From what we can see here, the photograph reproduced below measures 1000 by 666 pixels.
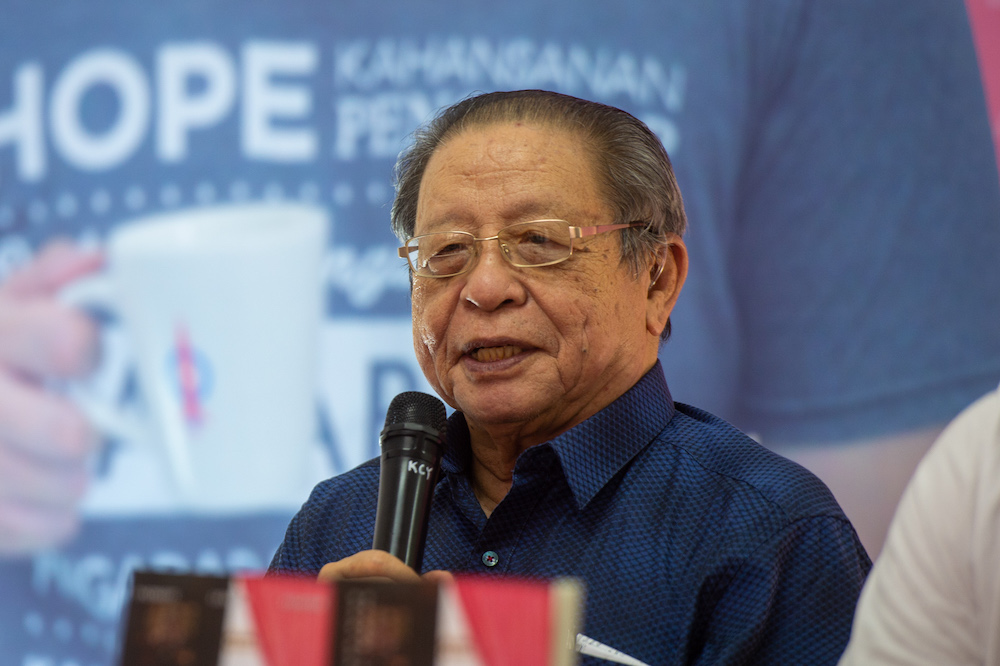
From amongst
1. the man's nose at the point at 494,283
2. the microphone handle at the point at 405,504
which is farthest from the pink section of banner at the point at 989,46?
the microphone handle at the point at 405,504

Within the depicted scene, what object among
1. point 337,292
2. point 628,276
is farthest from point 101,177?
point 628,276

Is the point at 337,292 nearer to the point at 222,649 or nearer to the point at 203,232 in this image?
the point at 203,232

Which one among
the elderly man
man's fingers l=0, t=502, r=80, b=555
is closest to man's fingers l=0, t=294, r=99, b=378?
man's fingers l=0, t=502, r=80, b=555

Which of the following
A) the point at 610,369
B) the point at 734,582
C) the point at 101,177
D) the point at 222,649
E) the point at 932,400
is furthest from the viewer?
the point at 101,177

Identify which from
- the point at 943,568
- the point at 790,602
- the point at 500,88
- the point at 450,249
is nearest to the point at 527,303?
the point at 450,249

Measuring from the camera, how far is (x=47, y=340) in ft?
10.5

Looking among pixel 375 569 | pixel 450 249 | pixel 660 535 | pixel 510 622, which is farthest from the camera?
pixel 450 249

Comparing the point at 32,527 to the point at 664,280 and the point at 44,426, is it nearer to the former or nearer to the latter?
the point at 44,426

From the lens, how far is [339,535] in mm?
1829

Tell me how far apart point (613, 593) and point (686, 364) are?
168 centimetres

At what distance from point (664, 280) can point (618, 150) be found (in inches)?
10.4

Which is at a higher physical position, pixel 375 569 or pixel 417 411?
pixel 417 411

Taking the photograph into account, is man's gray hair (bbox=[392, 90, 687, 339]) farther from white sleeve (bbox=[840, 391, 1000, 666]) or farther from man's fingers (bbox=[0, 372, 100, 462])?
man's fingers (bbox=[0, 372, 100, 462])

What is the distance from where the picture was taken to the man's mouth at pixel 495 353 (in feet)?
5.63
